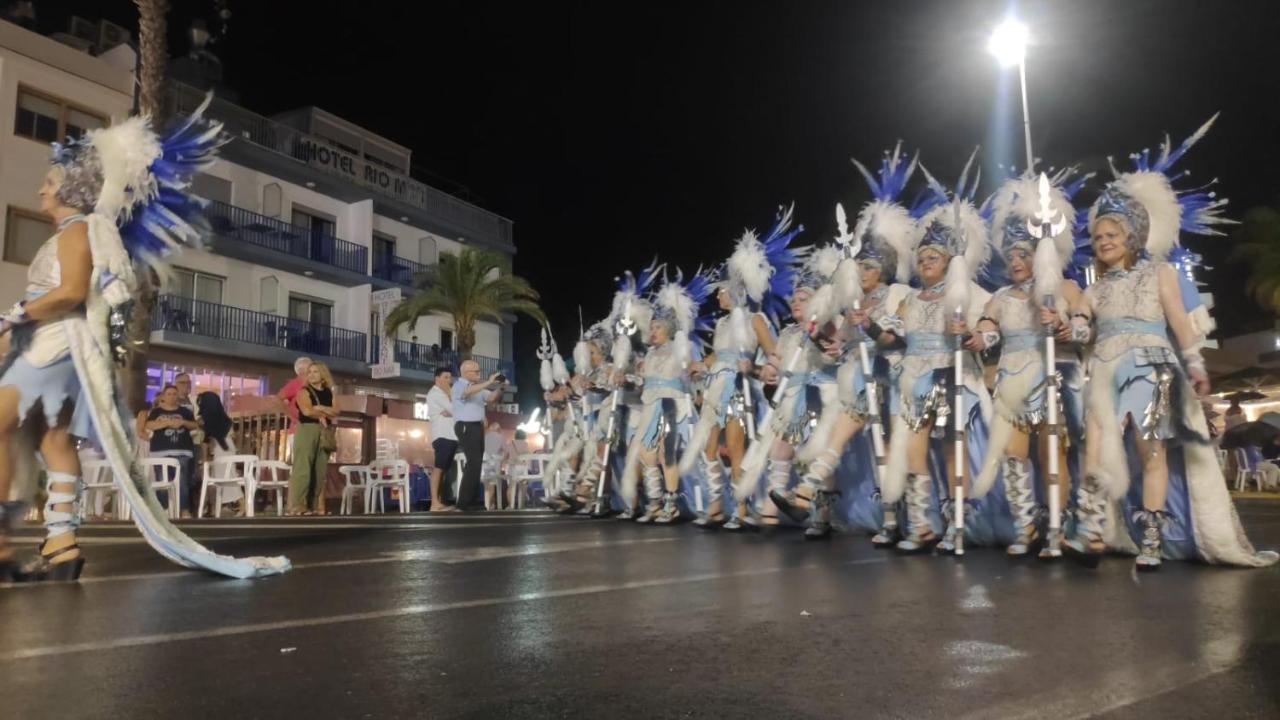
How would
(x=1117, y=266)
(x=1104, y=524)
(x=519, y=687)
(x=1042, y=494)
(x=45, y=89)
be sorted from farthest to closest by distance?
(x=45, y=89) → (x=1042, y=494) → (x=1117, y=266) → (x=1104, y=524) → (x=519, y=687)

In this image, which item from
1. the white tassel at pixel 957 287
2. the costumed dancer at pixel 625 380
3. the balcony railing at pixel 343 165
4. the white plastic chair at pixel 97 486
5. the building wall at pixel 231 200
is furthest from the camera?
the balcony railing at pixel 343 165

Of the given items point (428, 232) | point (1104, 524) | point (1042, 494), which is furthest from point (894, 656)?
point (428, 232)

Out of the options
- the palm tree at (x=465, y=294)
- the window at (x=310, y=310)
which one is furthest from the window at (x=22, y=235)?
the palm tree at (x=465, y=294)

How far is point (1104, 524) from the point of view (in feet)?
17.2

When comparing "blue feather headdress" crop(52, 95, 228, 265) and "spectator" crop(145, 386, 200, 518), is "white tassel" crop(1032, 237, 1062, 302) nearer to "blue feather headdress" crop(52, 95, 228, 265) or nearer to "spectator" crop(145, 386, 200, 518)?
"blue feather headdress" crop(52, 95, 228, 265)

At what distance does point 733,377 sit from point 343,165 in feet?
84.0

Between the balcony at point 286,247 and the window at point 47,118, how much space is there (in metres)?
3.55

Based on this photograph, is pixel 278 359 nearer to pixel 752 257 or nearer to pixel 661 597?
pixel 752 257

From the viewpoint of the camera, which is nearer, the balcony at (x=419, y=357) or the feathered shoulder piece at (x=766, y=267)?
the feathered shoulder piece at (x=766, y=267)

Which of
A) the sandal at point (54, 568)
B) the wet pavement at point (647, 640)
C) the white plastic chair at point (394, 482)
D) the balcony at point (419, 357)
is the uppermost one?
the balcony at point (419, 357)

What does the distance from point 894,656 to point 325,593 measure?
256 cm

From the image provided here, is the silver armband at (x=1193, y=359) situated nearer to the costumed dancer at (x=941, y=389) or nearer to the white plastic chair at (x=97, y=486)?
the costumed dancer at (x=941, y=389)

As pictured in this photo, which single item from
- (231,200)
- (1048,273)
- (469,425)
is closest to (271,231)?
(231,200)

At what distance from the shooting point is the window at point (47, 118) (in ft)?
70.7
